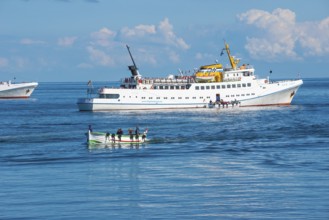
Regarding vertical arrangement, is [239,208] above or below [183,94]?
below

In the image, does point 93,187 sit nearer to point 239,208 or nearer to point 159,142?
point 239,208

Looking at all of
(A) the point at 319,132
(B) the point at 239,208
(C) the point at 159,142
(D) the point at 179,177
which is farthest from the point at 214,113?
(B) the point at 239,208

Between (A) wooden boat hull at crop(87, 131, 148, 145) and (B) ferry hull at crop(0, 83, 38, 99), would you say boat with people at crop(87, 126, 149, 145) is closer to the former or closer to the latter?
(A) wooden boat hull at crop(87, 131, 148, 145)

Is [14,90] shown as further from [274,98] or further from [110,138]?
[110,138]

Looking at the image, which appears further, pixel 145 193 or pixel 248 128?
pixel 248 128

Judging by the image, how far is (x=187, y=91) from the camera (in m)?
114

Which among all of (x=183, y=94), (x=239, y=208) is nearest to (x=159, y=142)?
(x=239, y=208)

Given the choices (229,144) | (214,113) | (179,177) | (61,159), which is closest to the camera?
(179,177)

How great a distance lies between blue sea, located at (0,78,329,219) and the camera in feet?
120

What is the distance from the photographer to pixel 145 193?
4094cm

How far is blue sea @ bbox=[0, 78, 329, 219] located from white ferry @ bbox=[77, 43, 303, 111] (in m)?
25.8

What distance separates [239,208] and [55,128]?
52.2 m

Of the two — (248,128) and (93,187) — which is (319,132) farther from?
(93,187)

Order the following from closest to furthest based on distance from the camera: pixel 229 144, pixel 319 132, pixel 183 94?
1. pixel 229 144
2. pixel 319 132
3. pixel 183 94
